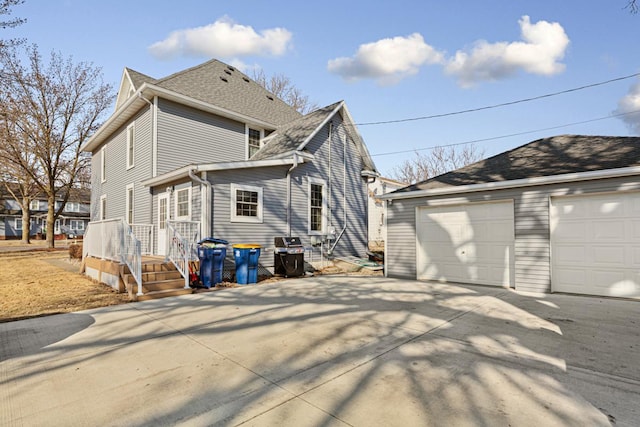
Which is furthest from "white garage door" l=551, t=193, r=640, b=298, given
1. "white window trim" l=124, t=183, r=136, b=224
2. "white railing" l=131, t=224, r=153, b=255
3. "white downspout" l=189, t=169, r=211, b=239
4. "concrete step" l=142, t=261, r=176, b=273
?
"white window trim" l=124, t=183, r=136, b=224

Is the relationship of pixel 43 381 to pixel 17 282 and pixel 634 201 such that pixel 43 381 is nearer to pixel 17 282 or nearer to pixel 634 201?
pixel 17 282

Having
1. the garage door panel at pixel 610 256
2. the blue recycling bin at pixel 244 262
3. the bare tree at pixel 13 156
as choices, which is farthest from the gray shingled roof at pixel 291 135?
the bare tree at pixel 13 156

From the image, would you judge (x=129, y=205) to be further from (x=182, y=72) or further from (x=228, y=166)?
(x=228, y=166)

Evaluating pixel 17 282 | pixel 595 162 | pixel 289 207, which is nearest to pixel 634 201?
pixel 595 162

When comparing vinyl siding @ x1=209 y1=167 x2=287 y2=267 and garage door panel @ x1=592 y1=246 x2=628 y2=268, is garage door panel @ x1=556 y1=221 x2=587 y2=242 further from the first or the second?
vinyl siding @ x1=209 y1=167 x2=287 y2=267

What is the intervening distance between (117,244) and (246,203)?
3624 mm

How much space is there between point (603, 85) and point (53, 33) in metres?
16.9

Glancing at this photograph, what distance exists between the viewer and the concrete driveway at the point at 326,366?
2492mm

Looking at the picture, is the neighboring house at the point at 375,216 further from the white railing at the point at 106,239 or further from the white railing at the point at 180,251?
the white railing at the point at 106,239

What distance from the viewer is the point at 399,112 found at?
15.4m

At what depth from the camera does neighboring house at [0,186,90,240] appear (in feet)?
125

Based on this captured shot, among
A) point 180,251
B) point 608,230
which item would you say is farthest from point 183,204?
point 608,230

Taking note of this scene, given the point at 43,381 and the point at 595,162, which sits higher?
the point at 595,162

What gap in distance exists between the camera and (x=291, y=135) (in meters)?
12.2
